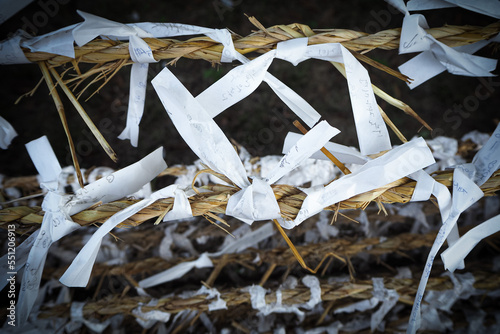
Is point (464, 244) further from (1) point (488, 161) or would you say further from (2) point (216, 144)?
(2) point (216, 144)

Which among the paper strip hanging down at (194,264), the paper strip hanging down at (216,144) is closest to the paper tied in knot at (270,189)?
the paper strip hanging down at (216,144)

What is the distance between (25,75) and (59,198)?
0.69 meters

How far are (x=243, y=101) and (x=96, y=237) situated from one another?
627 mm

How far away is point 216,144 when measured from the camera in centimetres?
42

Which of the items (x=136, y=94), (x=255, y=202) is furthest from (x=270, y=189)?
(x=136, y=94)

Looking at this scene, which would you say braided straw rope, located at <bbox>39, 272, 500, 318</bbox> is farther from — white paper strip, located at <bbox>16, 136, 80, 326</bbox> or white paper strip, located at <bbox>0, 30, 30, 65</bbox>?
white paper strip, located at <bbox>0, 30, 30, 65</bbox>

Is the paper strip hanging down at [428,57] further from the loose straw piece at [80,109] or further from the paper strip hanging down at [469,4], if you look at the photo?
the loose straw piece at [80,109]

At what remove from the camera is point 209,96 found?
43 cm

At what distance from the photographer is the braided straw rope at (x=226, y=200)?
1.39 feet

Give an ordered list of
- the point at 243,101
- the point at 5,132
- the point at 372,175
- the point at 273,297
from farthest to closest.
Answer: the point at 243,101, the point at 273,297, the point at 5,132, the point at 372,175

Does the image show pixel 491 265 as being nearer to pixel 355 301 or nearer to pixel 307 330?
pixel 355 301

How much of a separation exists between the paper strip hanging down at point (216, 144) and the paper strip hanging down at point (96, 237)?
0.20 ft

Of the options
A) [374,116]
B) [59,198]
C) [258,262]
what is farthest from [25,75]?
[374,116]

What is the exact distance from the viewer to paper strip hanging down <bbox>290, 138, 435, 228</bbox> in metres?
0.40
